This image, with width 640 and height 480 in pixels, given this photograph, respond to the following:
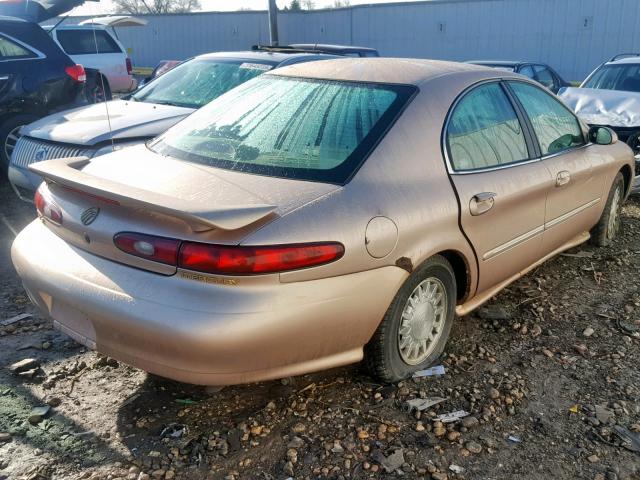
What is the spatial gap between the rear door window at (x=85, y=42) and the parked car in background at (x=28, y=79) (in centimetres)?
644

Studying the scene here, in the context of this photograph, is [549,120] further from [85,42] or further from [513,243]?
[85,42]

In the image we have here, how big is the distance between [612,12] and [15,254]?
23052 mm

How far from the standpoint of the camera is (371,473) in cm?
262

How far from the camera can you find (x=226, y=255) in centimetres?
242

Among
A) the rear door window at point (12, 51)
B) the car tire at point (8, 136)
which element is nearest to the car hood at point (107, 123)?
the car tire at point (8, 136)

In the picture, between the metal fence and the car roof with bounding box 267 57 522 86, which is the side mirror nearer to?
the car roof with bounding box 267 57 522 86

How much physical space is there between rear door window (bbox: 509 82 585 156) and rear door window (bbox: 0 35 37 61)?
5776mm

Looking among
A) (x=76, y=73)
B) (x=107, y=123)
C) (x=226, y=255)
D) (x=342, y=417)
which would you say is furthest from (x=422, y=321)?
(x=76, y=73)

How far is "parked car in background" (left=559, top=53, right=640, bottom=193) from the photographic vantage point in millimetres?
6859

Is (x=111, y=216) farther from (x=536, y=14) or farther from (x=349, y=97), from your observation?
(x=536, y=14)

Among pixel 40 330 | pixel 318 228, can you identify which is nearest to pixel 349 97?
pixel 318 228

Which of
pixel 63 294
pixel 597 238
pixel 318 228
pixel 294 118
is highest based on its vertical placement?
pixel 294 118

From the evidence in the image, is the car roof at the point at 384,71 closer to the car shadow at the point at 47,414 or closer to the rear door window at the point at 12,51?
the car shadow at the point at 47,414

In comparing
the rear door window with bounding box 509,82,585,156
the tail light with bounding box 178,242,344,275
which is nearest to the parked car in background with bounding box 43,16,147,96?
the rear door window with bounding box 509,82,585,156
